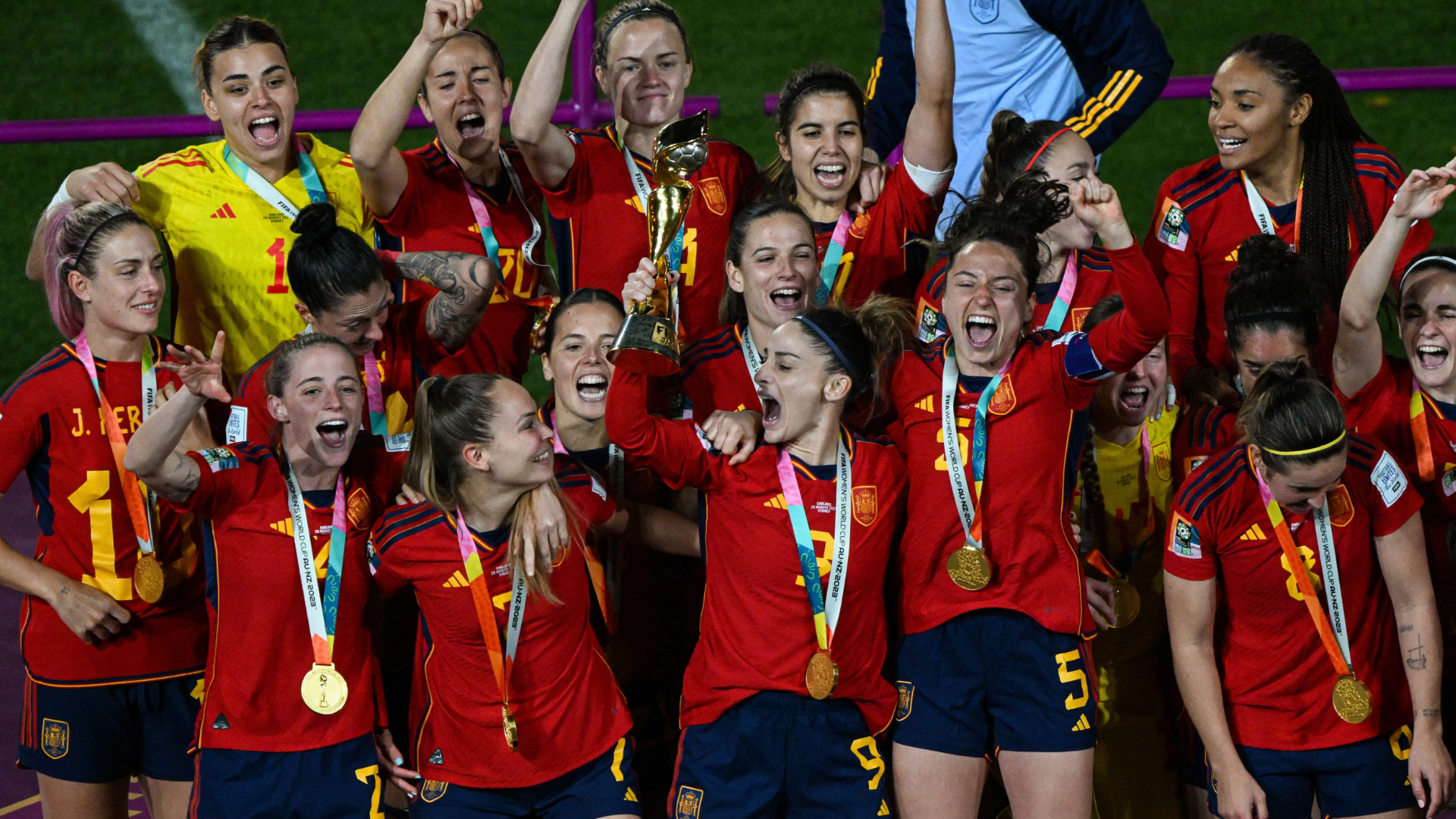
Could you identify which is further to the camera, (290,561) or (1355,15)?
(1355,15)

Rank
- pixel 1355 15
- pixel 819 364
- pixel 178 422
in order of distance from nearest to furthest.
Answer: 1. pixel 178 422
2. pixel 819 364
3. pixel 1355 15

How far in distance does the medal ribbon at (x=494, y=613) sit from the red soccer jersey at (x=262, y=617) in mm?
362

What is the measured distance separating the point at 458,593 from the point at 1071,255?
2026 millimetres

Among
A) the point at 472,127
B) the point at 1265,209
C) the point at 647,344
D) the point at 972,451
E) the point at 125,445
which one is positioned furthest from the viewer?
the point at 472,127

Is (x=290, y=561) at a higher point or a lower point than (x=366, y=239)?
lower

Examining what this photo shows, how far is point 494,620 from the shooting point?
12.5 ft

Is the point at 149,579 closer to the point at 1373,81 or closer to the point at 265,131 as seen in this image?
the point at 265,131

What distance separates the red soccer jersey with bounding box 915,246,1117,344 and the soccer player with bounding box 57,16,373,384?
Result: 1927 millimetres

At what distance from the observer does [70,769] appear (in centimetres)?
417

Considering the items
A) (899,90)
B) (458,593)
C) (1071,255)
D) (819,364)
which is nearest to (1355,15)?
(899,90)

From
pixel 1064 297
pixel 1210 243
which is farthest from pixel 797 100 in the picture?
pixel 1210 243

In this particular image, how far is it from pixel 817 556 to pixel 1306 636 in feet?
4.29

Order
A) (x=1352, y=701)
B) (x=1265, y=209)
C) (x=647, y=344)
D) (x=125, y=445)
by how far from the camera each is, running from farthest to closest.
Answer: (x=1265, y=209) → (x=125, y=445) → (x=1352, y=701) → (x=647, y=344)

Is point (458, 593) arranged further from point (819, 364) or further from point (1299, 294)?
point (1299, 294)
